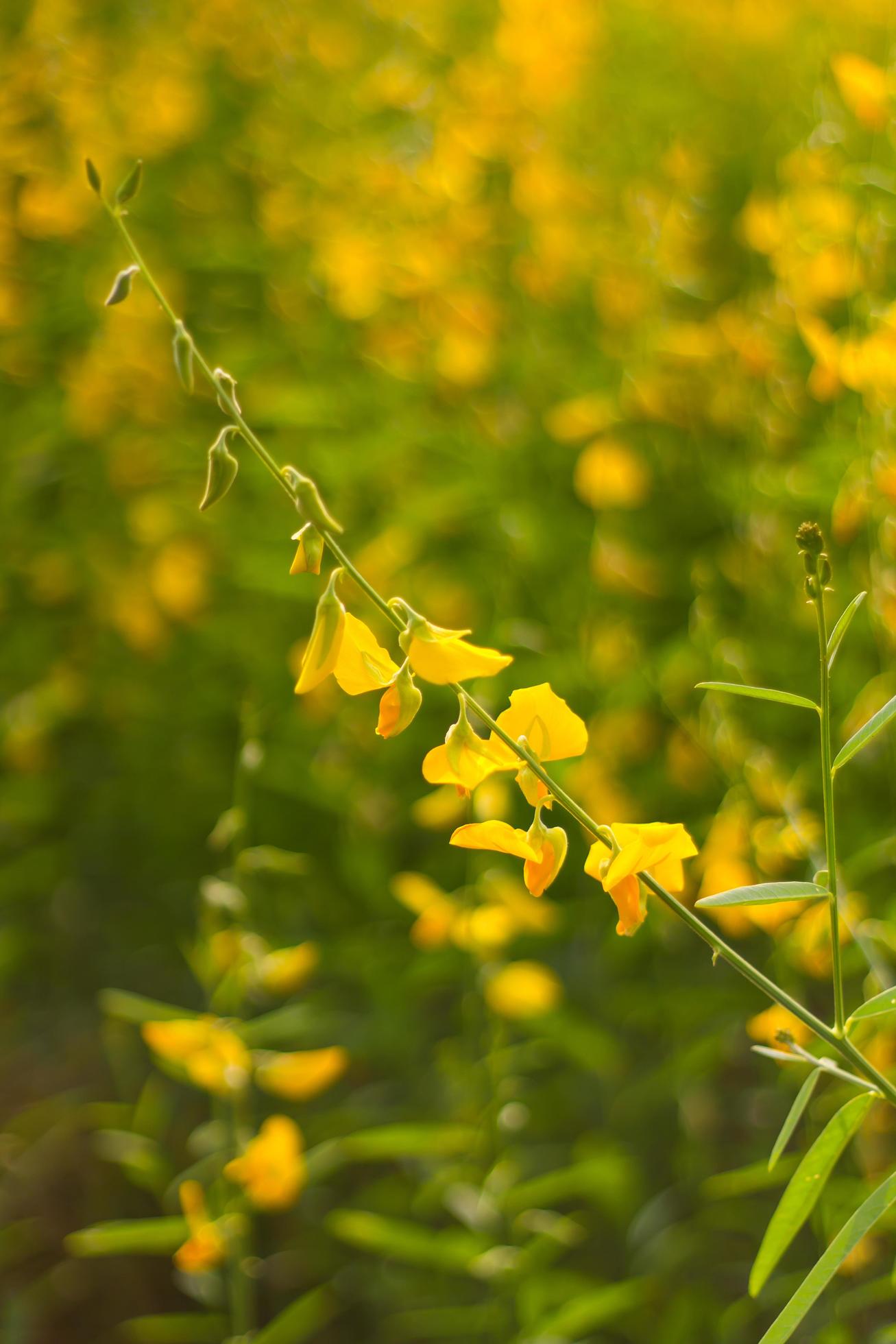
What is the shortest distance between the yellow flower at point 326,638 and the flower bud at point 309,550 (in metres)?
0.02

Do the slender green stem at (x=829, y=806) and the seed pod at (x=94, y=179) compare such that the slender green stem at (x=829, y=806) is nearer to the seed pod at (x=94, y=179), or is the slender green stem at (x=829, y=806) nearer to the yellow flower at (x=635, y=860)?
the yellow flower at (x=635, y=860)

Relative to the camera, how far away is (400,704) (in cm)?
58

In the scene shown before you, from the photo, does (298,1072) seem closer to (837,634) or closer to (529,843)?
(529,843)

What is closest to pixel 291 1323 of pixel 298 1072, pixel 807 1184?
pixel 298 1072

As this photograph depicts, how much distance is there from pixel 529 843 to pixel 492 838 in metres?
0.05

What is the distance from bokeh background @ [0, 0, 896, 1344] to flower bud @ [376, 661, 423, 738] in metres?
0.48

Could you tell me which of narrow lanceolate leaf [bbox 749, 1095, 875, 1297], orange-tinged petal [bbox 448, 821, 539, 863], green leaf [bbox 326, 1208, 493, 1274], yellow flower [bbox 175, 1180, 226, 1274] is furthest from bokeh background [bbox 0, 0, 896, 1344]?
orange-tinged petal [bbox 448, 821, 539, 863]

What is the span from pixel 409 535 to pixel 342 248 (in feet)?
1.64

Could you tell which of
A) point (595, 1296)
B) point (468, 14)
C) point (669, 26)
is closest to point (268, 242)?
point (468, 14)

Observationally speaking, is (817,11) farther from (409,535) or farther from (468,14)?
(409,535)

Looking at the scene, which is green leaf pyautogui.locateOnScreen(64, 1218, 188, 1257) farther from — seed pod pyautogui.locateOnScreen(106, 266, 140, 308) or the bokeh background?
seed pod pyautogui.locateOnScreen(106, 266, 140, 308)

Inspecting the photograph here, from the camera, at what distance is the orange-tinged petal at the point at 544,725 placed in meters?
0.58

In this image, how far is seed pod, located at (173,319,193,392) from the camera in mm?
605

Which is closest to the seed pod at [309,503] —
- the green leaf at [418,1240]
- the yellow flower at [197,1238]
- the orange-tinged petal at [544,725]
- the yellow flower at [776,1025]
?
the orange-tinged petal at [544,725]
